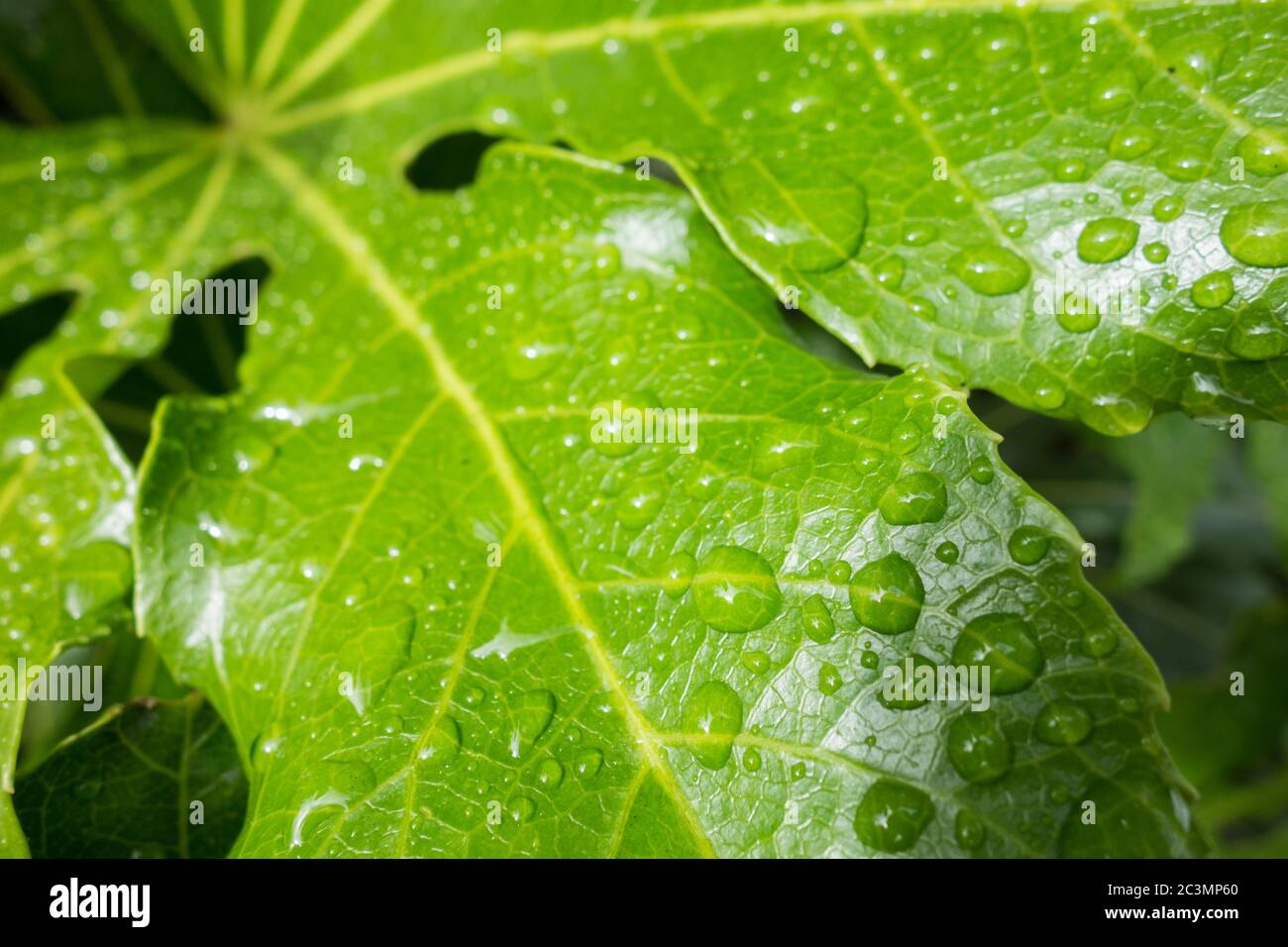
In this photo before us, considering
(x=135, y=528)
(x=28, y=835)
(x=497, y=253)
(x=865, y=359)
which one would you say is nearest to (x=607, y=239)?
(x=497, y=253)

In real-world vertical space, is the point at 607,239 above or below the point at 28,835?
above

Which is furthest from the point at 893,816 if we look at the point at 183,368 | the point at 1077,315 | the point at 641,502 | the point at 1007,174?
the point at 183,368

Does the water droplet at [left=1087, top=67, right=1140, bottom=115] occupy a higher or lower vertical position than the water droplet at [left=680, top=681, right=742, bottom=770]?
higher

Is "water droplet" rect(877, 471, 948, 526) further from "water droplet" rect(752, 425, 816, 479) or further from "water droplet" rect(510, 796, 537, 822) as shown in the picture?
"water droplet" rect(510, 796, 537, 822)

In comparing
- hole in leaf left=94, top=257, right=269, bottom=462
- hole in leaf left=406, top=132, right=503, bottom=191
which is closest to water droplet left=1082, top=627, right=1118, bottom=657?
hole in leaf left=406, top=132, right=503, bottom=191

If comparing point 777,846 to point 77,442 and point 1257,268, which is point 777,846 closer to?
point 1257,268

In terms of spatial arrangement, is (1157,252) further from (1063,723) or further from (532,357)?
(532,357)

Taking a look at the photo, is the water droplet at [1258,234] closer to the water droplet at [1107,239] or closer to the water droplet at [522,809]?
the water droplet at [1107,239]
